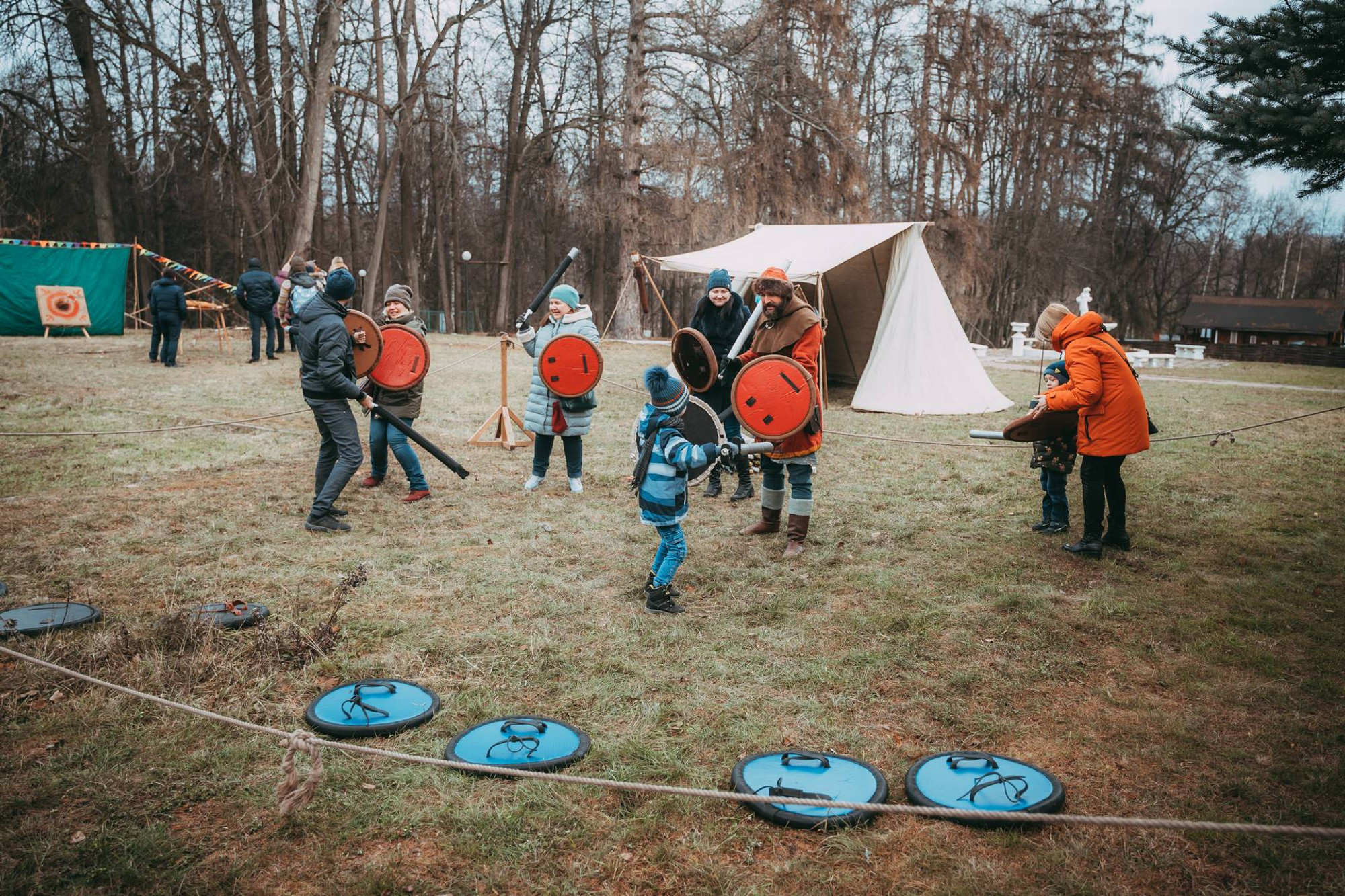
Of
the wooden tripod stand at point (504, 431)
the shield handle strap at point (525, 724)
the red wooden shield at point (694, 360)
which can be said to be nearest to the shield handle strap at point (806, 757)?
the shield handle strap at point (525, 724)

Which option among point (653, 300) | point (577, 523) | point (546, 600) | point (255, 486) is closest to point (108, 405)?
point (255, 486)

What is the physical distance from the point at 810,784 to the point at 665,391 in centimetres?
219

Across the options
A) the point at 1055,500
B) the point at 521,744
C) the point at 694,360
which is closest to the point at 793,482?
the point at 694,360

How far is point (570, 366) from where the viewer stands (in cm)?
698

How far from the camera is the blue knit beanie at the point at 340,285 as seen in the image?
586 cm

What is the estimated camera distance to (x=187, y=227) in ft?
104

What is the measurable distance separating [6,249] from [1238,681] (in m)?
23.1

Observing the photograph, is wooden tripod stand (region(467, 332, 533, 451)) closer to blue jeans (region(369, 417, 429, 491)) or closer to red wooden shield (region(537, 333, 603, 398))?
blue jeans (region(369, 417, 429, 491))

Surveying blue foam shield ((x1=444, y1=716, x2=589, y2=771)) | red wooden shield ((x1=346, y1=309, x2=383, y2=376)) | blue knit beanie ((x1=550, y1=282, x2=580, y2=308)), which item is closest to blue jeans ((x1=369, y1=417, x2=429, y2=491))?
red wooden shield ((x1=346, y1=309, x2=383, y2=376))

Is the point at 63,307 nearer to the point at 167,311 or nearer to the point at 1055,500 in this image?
the point at 167,311

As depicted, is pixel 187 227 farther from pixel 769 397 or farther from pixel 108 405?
pixel 769 397

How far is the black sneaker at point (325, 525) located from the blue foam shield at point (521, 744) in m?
3.18

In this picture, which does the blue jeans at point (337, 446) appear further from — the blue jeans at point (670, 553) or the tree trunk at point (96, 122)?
the tree trunk at point (96, 122)

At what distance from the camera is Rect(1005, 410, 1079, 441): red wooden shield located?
19.0 ft
